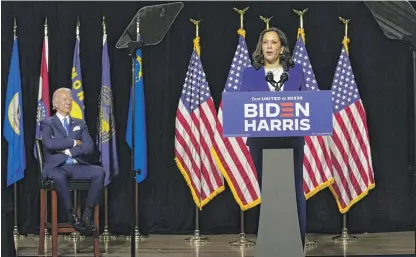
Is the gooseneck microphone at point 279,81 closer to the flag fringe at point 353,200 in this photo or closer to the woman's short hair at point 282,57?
the woman's short hair at point 282,57

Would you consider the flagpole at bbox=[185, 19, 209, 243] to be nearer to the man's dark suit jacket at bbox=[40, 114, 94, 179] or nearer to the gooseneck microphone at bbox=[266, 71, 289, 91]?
the man's dark suit jacket at bbox=[40, 114, 94, 179]

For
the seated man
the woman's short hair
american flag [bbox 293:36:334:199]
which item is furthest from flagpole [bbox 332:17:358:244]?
the woman's short hair

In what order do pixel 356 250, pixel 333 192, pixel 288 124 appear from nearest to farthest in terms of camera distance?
1. pixel 288 124
2. pixel 356 250
3. pixel 333 192

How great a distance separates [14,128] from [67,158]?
1.18m

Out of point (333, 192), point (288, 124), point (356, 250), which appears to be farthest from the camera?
point (333, 192)

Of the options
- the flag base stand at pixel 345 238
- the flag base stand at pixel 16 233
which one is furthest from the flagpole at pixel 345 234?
the flag base stand at pixel 16 233

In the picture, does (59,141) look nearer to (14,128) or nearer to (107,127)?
(107,127)

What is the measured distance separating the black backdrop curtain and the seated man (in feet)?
4.17

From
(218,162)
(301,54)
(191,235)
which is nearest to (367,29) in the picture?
(301,54)

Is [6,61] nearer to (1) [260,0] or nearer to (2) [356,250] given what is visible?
(1) [260,0]

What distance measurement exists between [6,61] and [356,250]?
3353mm

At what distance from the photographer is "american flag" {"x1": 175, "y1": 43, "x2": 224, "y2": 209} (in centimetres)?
684

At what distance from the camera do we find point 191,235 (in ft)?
23.3

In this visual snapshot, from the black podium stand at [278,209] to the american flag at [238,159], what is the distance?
2.32m
